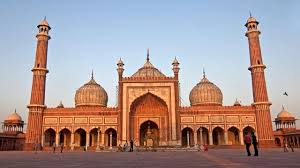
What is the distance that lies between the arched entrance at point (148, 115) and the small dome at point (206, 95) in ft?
21.1

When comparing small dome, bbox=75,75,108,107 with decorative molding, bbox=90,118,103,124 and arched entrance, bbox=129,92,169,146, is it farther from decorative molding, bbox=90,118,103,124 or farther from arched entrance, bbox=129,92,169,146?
arched entrance, bbox=129,92,169,146

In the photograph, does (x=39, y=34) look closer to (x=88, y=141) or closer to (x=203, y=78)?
(x=88, y=141)

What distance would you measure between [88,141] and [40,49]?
11.5 m

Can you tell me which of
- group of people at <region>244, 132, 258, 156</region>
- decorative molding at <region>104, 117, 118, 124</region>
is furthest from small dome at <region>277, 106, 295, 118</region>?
group of people at <region>244, 132, 258, 156</region>

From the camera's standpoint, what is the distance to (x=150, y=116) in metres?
32.6

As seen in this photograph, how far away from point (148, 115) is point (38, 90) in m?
12.0

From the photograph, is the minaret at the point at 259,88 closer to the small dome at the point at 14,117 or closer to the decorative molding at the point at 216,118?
the decorative molding at the point at 216,118

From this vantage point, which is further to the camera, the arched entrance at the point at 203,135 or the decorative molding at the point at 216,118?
the arched entrance at the point at 203,135

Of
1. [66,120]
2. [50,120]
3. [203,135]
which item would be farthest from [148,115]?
[50,120]

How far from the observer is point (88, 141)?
31500mm

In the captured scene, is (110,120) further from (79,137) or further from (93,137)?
(79,137)

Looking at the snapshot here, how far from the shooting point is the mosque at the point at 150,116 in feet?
101

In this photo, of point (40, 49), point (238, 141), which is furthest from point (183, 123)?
point (40, 49)

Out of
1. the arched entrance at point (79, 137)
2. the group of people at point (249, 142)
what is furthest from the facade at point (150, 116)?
the group of people at point (249, 142)
